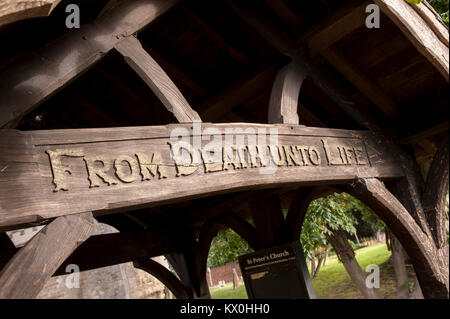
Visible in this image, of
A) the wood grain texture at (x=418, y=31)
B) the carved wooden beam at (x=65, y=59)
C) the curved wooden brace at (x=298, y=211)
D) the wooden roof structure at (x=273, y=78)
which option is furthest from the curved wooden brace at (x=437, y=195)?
the carved wooden beam at (x=65, y=59)

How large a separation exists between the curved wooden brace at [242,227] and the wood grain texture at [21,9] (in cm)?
369

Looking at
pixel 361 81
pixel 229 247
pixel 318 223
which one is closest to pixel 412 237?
pixel 361 81

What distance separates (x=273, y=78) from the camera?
141 inches

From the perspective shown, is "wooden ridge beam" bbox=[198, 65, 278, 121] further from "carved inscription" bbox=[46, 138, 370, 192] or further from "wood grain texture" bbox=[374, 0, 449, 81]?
"wood grain texture" bbox=[374, 0, 449, 81]

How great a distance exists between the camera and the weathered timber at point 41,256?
1526 millimetres

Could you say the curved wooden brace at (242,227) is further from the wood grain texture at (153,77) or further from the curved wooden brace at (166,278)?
the wood grain texture at (153,77)

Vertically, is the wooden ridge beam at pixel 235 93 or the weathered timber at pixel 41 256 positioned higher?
the wooden ridge beam at pixel 235 93

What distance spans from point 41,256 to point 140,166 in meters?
0.66

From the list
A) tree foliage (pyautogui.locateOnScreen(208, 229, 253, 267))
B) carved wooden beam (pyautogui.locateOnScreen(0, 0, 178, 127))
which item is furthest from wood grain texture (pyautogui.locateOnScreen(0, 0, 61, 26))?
tree foliage (pyautogui.locateOnScreen(208, 229, 253, 267))

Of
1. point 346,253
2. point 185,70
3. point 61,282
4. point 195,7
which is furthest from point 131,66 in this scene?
point 61,282

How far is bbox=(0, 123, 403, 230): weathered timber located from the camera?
1724mm

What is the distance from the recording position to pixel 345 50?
12.0ft

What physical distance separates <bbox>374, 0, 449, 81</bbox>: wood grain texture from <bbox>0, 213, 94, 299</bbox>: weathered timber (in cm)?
250

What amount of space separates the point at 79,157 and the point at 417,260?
3.09 meters
